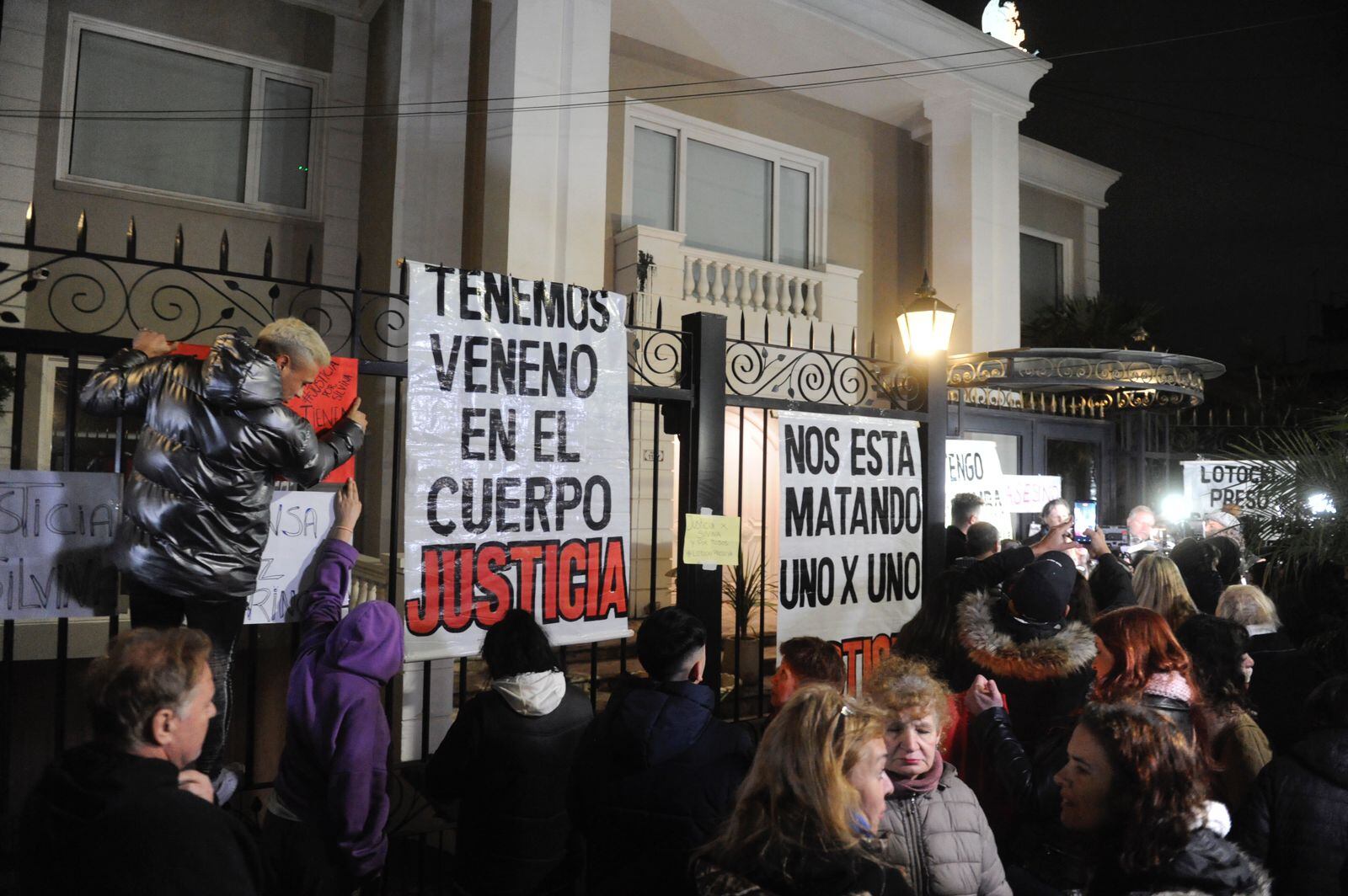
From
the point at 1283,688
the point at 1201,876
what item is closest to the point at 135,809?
the point at 1201,876

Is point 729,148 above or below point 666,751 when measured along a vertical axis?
above

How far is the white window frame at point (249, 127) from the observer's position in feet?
30.0

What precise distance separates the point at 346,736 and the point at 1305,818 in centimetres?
294

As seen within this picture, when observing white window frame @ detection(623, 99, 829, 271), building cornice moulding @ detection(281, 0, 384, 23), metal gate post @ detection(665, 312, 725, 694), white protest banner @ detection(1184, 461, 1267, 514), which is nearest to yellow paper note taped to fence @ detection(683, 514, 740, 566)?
metal gate post @ detection(665, 312, 725, 694)

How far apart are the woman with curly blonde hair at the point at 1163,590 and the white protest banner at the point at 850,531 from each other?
1499 mm

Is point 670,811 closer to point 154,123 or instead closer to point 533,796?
point 533,796

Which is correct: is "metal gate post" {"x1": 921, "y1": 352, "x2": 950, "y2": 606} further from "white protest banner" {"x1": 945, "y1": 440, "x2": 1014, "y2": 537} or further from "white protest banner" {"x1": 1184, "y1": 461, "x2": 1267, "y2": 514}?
"white protest banner" {"x1": 1184, "y1": 461, "x2": 1267, "y2": 514}

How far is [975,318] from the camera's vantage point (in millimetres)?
12633

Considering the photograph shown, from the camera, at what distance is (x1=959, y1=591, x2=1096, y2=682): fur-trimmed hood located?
3631 mm

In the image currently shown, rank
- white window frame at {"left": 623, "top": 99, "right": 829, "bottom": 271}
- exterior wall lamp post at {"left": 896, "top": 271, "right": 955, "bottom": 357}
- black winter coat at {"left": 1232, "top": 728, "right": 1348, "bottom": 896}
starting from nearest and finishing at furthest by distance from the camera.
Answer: black winter coat at {"left": 1232, "top": 728, "right": 1348, "bottom": 896}
exterior wall lamp post at {"left": 896, "top": 271, "right": 955, "bottom": 357}
white window frame at {"left": 623, "top": 99, "right": 829, "bottom": 271}

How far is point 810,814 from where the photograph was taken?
6.45 feet

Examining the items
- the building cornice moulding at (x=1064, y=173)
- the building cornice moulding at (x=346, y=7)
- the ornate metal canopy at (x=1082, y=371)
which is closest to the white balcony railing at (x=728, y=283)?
the ornate metal canopy at (x=1082, y=371)

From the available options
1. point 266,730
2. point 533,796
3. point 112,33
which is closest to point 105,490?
point 533,796

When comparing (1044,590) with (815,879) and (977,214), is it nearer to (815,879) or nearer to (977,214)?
(815,879)
